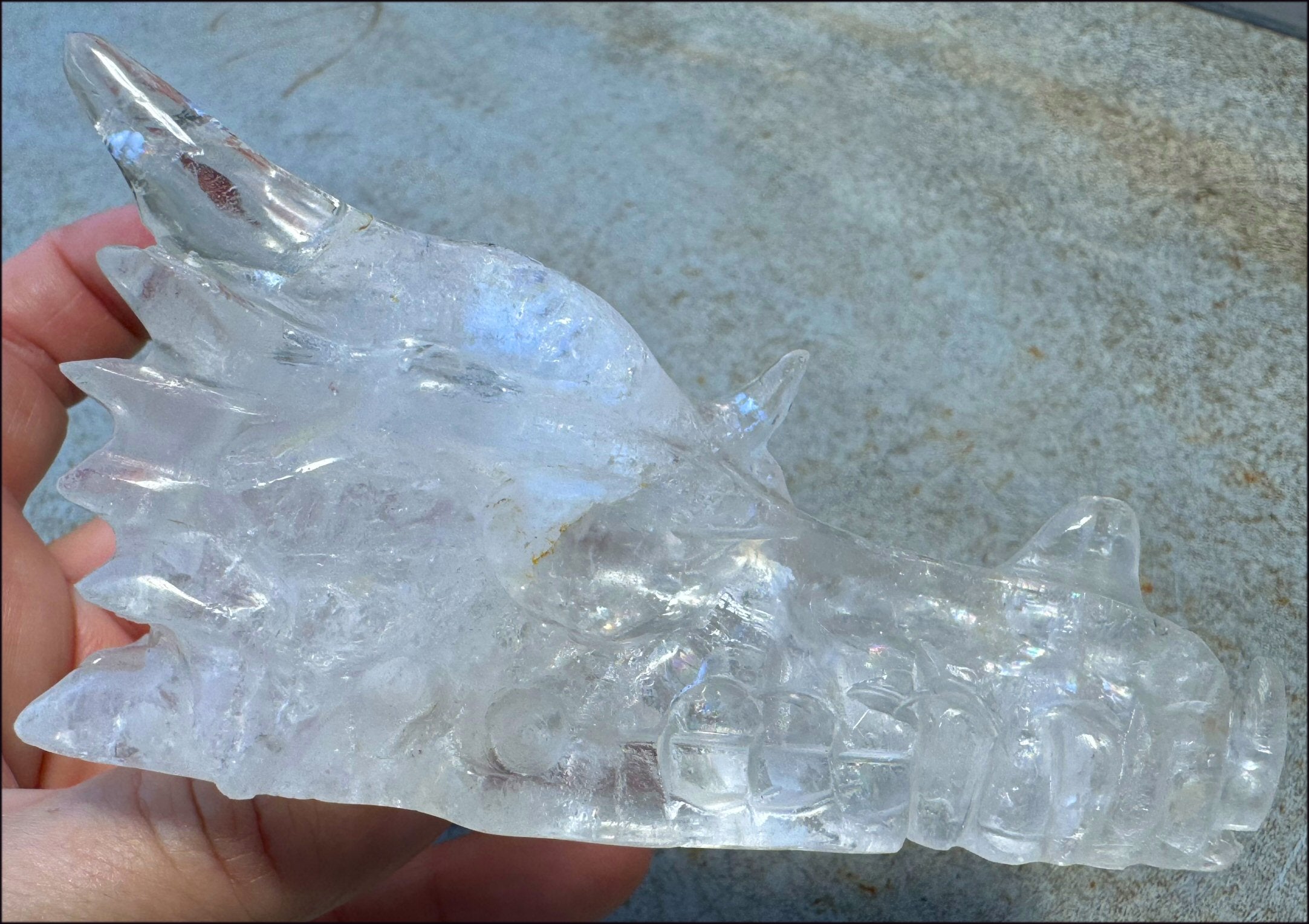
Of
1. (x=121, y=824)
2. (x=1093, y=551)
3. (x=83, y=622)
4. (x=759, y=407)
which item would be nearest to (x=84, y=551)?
(x=83, y=622)

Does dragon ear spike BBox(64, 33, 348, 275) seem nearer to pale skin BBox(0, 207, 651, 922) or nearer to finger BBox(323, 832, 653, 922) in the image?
pale skin BBox(0, 207, 651, 922)

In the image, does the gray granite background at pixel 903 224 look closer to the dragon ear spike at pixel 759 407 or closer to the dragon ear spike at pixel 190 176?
the dragon ear spike at pixel 759 407

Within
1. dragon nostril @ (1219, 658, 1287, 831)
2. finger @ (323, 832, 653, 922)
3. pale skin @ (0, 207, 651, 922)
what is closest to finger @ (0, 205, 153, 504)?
pale skin @ (0, 207, 651, 922)

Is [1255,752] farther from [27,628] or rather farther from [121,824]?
[27,628]

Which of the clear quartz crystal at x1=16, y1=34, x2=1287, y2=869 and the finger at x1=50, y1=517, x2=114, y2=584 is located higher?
the clear quartz crystal at x1=16, y1=34, x2=1287, y2=869

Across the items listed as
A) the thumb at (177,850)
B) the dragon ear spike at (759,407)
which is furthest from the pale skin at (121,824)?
the dragon ear spike at (759,407)
